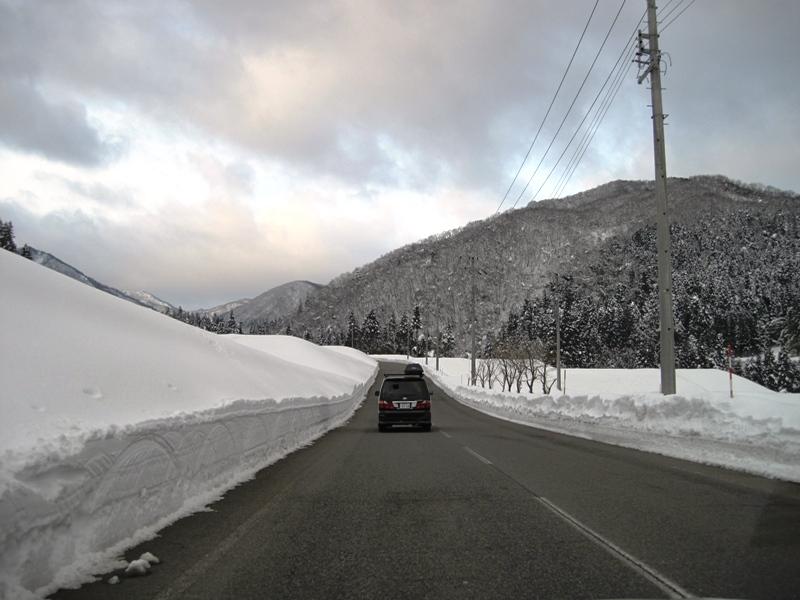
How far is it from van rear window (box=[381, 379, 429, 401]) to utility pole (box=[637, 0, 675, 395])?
7.77m

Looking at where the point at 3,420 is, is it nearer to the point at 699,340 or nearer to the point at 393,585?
the point at 393,585

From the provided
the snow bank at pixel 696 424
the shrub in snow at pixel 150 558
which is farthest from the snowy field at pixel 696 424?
the shrub in snow at pixel 150 558

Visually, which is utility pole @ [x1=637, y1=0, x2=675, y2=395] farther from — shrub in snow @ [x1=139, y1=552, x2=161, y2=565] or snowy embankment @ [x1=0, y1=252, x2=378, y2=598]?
shrub in snow @ [x1=139, y1=552, x2=161, y2=565]

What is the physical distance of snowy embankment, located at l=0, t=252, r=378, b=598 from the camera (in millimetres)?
4336

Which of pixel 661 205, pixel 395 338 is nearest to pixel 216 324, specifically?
pixel 395 338

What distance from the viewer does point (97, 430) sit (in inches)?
211

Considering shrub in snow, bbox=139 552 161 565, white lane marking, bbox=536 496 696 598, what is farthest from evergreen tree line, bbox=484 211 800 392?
shrub in snow, bbox=139 552 161 565

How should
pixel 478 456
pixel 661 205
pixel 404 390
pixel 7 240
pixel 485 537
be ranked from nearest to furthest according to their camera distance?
pixel 485 537
pixel 478 456
pixel 661 205
pixel 404 390
pixel 7 240

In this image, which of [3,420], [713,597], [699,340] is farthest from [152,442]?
[699,340]

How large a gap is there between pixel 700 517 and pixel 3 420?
7.27 meters

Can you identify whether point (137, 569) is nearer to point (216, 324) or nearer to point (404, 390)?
point (404, 390)

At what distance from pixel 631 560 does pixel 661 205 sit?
→ 14009mm

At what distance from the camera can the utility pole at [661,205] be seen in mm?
15748

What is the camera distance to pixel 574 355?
108 m
